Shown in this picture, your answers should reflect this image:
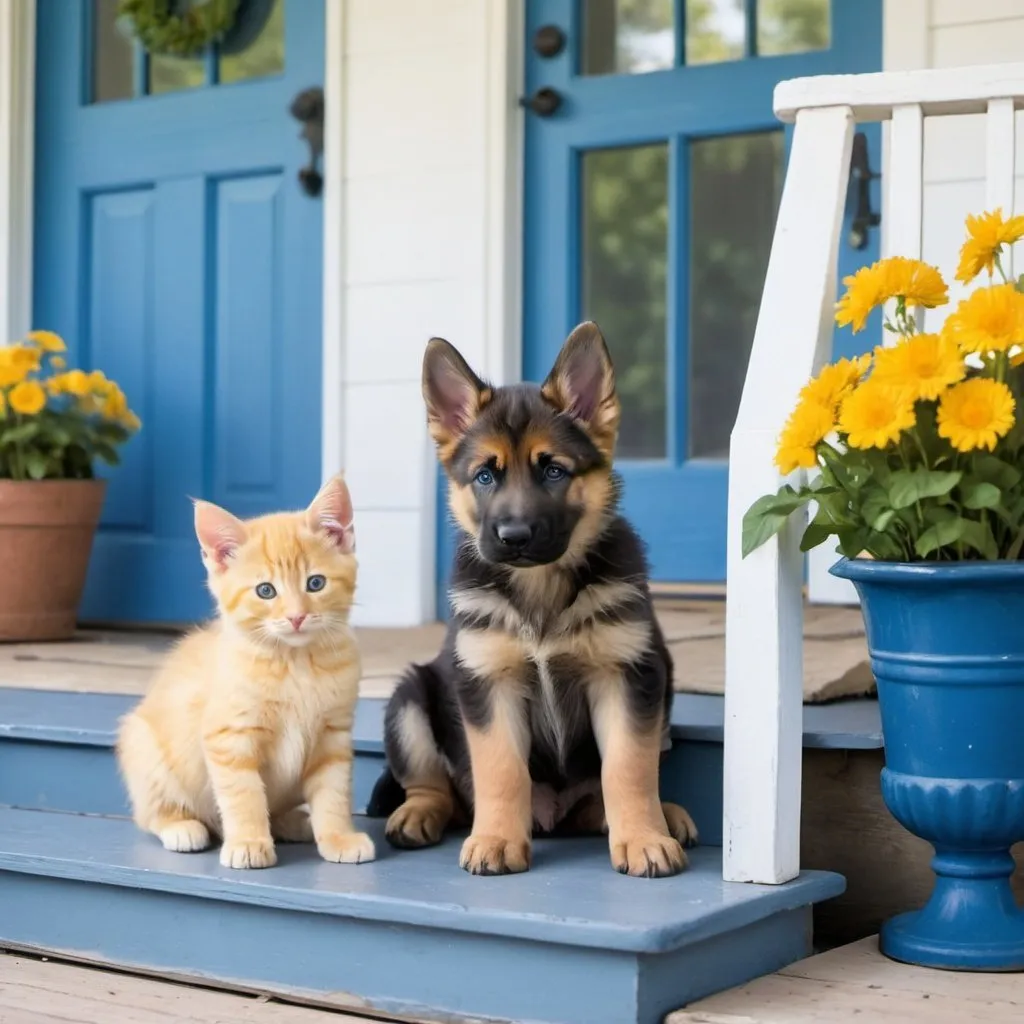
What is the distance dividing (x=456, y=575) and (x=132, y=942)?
86cm

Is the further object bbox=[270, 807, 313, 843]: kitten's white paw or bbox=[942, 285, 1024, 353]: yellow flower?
bbox=[270, 807, 313, 843]: kitten's white paw

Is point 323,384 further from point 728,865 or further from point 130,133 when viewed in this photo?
point 728,865

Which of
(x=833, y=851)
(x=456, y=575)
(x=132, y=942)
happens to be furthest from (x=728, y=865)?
(x=132, y=942)

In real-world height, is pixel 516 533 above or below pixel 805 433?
below

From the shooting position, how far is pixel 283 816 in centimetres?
298

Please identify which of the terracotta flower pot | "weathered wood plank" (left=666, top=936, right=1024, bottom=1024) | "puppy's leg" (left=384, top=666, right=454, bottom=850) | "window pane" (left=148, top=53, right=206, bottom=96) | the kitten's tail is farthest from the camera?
"window pane" (left=148, top=53, right=206, bottom=96)

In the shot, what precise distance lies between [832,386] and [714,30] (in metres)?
2.39

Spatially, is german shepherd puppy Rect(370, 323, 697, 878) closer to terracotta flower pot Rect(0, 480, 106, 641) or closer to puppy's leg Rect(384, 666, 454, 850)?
puppy's leg Rect(384, 666, 454, 850)

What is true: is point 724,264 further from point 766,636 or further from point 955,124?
point 766,636

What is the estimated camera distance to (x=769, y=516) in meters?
2.53

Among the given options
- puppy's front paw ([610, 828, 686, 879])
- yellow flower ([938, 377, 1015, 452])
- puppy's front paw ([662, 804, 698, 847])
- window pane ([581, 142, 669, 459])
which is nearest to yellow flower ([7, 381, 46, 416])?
window pane ([581, 142, 669, 459])

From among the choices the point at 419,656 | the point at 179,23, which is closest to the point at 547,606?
the point at 419,656

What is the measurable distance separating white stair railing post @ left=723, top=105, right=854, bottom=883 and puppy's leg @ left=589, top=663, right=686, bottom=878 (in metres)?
0.11

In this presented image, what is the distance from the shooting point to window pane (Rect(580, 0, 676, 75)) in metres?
4.59
